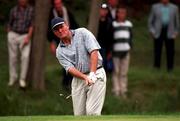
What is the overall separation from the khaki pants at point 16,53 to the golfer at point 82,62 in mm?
6021

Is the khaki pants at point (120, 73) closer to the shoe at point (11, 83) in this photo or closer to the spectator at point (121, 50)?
the spectator at point (121, 50)

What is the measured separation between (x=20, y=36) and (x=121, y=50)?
2199mm

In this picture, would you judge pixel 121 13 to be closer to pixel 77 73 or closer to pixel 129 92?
pixel 129 92

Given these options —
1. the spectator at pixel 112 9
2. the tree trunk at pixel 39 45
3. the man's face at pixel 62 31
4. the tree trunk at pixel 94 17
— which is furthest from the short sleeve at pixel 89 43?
the tree trunk at pixel 39 45

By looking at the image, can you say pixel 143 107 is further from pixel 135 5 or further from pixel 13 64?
pixel 135 5

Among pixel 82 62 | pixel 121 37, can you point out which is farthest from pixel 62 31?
pixel 121 37

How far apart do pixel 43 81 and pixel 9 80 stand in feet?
2.53

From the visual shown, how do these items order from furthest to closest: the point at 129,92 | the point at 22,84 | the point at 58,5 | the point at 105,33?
the point at 129,92
the point at 22,84
the point at 105,33
the point at 58,5

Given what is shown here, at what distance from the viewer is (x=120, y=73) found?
17.6 meters

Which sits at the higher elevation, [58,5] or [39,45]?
[58,5]

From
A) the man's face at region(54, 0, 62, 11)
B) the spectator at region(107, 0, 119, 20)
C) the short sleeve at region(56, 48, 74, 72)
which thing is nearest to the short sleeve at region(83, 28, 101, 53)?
the short sleeve at region(56, 48, 74, 72)

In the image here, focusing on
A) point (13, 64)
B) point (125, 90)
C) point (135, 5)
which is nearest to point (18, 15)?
point (13, 64)

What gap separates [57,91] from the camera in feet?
58.0

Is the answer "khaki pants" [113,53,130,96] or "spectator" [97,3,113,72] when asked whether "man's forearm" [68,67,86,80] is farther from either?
"khaki pants" [113,53,130,96]
